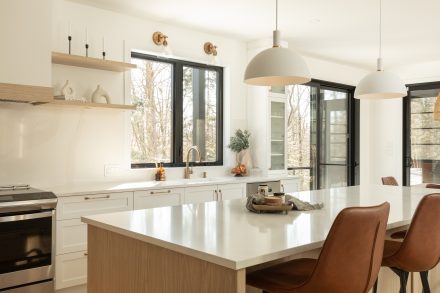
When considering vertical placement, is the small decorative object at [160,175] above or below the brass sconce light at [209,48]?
below

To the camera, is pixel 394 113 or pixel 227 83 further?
pixel 394 113

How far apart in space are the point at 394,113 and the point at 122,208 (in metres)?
5.52

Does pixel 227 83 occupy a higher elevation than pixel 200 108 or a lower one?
higher

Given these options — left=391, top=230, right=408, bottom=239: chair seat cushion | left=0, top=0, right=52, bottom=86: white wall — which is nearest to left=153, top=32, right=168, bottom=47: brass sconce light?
left=0, top=0, right=52, bottom=86: white wall

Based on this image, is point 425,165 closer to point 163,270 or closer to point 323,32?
point 323,32

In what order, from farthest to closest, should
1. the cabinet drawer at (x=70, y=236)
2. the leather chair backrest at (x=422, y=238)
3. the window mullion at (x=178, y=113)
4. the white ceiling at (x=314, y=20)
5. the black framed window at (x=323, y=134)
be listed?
1. the black framed window at (x=323, y=134)
2. the window mullion at (x=178, y=113)
3. the white ceiling at (x=314, y=20)
4. the cabinet drawer at (x=70, y=236)
5. the leather chair backrest at (x=422, y=238)

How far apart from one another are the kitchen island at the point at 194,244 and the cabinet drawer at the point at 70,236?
49.7 inches

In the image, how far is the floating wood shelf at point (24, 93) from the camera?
3312 millimetres

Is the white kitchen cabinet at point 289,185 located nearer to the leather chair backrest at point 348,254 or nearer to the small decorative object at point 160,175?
the small decorative object at point 160,175

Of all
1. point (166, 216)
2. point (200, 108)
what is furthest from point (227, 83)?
point (166, 216)

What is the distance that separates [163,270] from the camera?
186 centimetres

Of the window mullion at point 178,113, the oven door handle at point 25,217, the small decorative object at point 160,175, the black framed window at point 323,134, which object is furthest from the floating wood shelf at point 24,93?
the black framed window at point 323,134

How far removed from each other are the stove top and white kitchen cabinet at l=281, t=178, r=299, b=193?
2.87 meters

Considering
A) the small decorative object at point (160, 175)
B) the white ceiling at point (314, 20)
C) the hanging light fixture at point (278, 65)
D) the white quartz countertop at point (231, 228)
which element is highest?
the white ceiling at point (314, 20)
